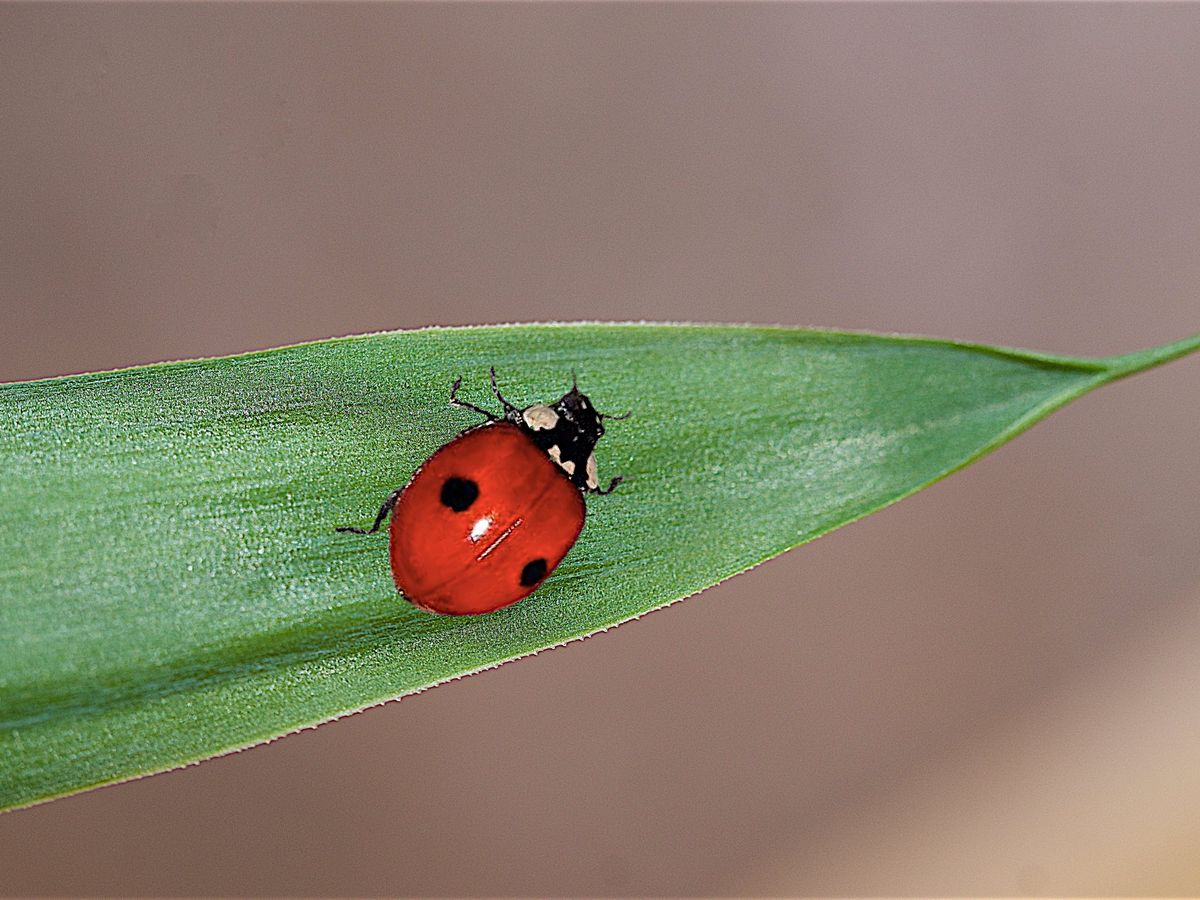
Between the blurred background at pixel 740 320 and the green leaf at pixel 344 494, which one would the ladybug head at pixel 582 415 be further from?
the blurred background at pixel 740 320

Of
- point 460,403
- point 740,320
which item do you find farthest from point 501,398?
point 740,320

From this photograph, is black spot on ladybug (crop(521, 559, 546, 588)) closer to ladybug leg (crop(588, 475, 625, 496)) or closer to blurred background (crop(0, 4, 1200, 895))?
ladybug leg (crop(588, 475, 625, 496))

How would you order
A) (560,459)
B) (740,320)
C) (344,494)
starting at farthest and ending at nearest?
(740,320) < (560,459) < (344,494)

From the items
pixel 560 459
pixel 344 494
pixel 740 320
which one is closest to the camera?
pixel 344 494

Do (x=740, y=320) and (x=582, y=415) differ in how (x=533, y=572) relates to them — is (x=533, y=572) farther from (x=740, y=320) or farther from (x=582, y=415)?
(x=740, y=320)

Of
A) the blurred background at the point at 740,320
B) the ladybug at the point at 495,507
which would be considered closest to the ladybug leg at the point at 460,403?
the ladybug at the point at 495,507

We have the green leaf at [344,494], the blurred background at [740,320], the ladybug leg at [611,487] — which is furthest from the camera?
the blurred background at [740,320]

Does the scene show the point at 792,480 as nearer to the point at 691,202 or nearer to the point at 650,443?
the point at 650,443

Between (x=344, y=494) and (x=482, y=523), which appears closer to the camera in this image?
(x=344, y=494)
